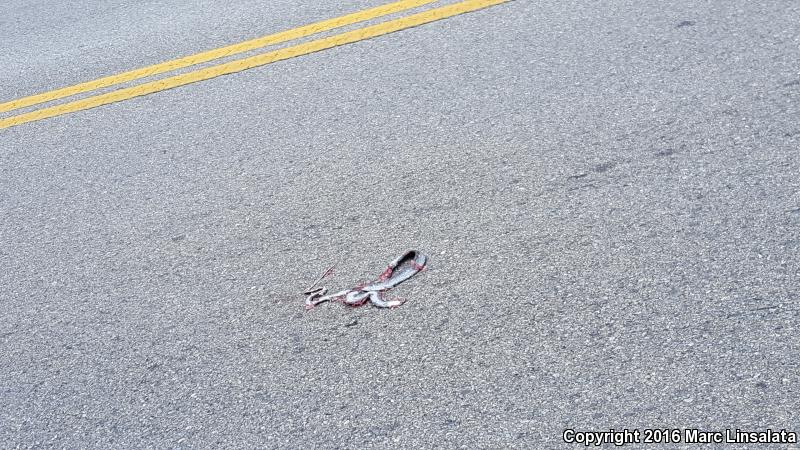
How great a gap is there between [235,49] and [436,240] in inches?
118

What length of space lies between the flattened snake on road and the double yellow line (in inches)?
101

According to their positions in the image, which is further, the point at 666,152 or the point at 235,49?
the point at 235,49

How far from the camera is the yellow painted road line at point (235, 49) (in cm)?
641

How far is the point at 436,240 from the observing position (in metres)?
3.99

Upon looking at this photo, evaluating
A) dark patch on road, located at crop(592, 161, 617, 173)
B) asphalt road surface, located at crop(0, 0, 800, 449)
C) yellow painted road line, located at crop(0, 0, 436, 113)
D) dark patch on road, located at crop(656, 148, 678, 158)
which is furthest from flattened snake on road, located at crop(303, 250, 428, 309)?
yellow painted road line, located at crop(0, 0, 436, 113)

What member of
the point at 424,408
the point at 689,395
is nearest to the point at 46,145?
the point at 424,408

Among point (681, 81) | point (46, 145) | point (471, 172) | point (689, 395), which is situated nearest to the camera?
point (689, 395)

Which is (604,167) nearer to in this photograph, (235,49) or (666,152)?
(666,152)

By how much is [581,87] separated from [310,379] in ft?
7.46

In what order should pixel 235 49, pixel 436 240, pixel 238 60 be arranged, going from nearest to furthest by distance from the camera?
pixel 436 240 < pixel 238 60 < pixel 235 49

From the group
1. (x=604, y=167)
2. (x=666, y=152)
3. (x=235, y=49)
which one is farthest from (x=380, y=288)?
(x=235, y=49)

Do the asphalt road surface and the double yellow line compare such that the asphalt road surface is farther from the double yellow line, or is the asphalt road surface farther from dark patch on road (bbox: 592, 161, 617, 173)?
the double yellow line

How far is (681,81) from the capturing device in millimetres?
4715

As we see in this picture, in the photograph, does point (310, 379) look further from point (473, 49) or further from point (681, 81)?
point (473, 49)
